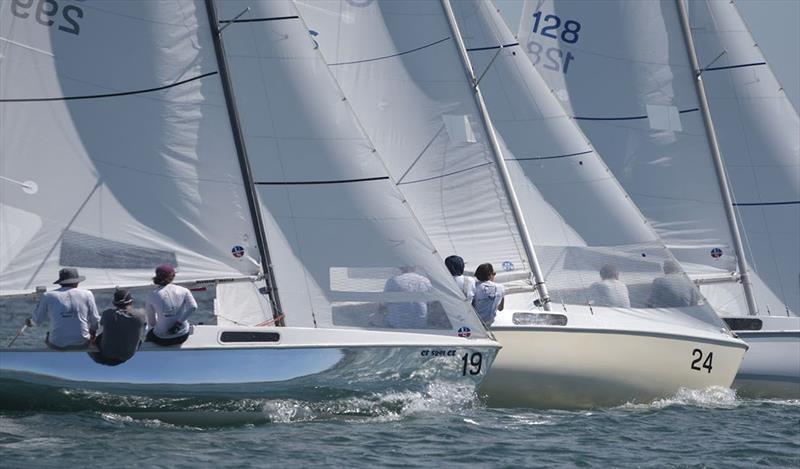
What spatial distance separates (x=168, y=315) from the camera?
41.5ft

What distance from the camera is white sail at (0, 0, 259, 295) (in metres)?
13.7

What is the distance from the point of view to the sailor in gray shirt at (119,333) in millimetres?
12320

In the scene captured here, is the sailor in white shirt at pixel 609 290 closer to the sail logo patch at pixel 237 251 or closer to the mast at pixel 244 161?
the mast at pixel 244 161

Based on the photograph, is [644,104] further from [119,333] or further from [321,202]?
[119,333]

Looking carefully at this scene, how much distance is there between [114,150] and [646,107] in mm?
9067

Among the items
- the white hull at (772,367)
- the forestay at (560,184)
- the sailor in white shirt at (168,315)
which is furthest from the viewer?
the white hull at (772,367)

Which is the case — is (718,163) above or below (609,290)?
above

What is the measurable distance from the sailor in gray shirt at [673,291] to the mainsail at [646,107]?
3.03 m

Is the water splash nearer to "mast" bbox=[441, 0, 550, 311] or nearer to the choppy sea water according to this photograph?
the choppy sea water

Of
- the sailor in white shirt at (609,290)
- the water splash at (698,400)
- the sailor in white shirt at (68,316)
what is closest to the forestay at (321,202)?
the sailor in white shirt at (68,316)

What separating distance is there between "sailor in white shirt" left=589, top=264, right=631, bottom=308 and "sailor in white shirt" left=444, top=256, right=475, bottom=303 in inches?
71.7

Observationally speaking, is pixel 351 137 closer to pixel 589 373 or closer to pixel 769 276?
pixel 589 373

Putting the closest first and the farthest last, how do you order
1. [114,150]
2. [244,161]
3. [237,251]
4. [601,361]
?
[114,150] < [237,251] < [244,161] < [601,361]

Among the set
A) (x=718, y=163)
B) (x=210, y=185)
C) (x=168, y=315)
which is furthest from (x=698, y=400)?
(x=168, y=315)
